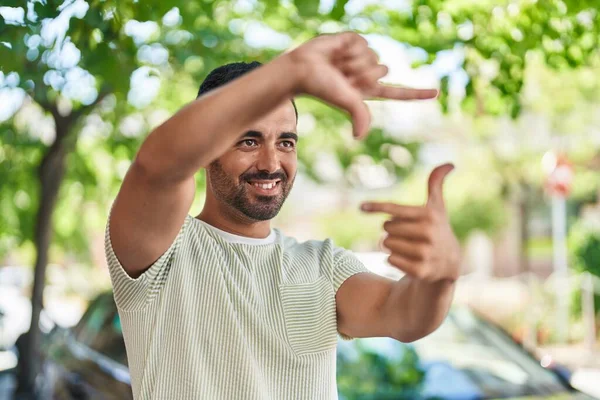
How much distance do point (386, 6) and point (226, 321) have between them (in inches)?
162

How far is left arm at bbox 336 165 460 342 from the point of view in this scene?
5.02ft

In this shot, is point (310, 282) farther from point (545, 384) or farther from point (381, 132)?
point (381, 132)

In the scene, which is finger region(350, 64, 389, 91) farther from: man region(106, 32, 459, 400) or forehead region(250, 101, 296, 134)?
forehead region(250, 101, 296, 134)

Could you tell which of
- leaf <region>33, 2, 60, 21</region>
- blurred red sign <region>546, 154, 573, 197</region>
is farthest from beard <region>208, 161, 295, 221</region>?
blurred red sign <region>546, 154, 573, 197</region>

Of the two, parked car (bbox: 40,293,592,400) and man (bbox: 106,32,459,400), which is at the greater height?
man (bbox: 106,32,459,400)

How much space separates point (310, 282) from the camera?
7.09 ft

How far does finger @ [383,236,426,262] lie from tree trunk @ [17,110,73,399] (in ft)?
19.4

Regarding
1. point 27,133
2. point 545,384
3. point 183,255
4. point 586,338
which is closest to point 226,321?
point 183,255

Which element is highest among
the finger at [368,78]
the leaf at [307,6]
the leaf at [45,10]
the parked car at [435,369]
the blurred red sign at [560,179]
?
the finger at [368,78]

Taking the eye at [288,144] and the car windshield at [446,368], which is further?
the car windshield at [446,368]

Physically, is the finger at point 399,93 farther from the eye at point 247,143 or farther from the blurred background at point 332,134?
the blurred background at point 332,134

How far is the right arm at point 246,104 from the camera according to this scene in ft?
4.79

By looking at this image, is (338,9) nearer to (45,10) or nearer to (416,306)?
(45,10)

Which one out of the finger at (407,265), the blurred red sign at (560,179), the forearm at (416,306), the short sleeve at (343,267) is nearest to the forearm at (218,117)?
the finger at (407,265)
